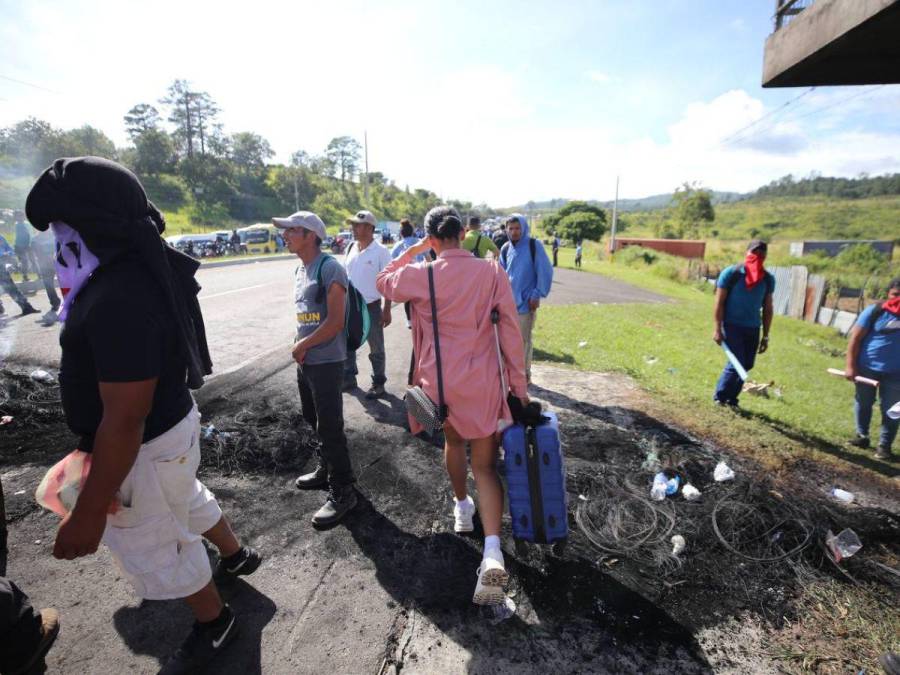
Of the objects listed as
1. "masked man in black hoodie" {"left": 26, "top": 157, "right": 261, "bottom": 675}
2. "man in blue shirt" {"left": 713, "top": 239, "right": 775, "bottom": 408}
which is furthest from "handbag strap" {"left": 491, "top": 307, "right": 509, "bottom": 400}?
"man in blue shirt" {"left": 713, "top": 239, "right": 775, "bottom": 408}

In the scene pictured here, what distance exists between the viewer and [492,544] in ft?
7.54

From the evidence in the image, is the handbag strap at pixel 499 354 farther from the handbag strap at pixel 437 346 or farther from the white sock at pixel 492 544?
the white sock at pixel 492 544

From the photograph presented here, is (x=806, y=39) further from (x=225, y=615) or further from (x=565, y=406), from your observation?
(x=225, y=615)

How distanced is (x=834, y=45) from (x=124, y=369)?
486cm

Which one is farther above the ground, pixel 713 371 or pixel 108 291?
pixel 108 291

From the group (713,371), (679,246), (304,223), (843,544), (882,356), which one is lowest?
(713,371)

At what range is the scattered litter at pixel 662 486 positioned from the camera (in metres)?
3.14

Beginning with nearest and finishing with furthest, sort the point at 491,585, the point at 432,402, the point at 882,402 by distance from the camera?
the point at 491,585, the point at 432,402, the point at 882,402

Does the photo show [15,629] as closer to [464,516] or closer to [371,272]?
[464,516]

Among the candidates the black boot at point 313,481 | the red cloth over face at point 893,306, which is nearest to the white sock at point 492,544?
the black boot at point 313,481

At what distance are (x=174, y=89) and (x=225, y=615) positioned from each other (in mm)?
69040

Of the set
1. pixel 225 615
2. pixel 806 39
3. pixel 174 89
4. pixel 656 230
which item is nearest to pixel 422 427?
pixel 225 615

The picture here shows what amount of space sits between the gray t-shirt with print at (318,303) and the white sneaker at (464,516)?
1.23 metres

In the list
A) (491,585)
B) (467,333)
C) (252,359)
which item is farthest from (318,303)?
(252,359)
